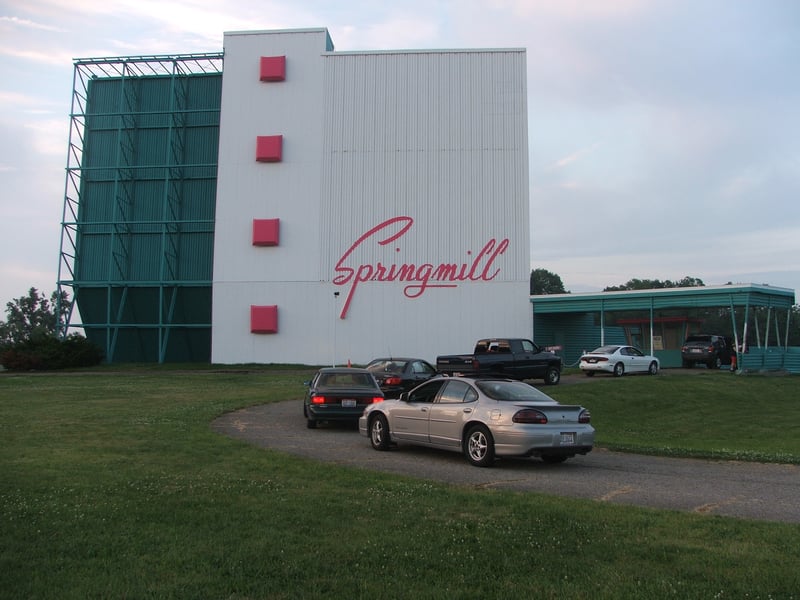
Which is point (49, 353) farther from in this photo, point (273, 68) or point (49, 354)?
point (273, 68)

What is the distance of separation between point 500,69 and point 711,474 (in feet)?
126

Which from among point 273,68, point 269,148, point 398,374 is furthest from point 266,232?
point 398,374

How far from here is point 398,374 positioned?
22562 mm

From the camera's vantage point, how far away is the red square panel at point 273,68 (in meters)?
47.5

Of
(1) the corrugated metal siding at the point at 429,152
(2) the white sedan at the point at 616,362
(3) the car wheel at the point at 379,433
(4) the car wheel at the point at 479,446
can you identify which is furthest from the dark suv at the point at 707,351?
(4) the car wheel at the point at 479,446

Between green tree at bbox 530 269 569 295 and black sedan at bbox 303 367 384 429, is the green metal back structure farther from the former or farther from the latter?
green tree at bbox 530 269 569 295

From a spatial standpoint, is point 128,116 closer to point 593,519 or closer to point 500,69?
point 500,69

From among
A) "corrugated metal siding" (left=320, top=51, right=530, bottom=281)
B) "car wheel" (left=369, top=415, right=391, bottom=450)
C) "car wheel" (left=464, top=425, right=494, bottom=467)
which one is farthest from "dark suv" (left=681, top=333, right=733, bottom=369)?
"car wheel" (left=464, top=425, right=494, bottom=467)

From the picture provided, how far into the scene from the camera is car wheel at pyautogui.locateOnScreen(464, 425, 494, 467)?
11719 mm

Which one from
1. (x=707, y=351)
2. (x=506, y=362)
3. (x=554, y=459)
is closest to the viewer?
(x=554, y=459)

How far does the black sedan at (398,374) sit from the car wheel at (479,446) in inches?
377

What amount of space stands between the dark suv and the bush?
3376 centimetres

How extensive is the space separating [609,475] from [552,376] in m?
18.4

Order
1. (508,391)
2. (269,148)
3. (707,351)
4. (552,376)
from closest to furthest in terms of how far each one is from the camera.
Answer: (508,391) < (552,376) < (707,351) < (269,148)
